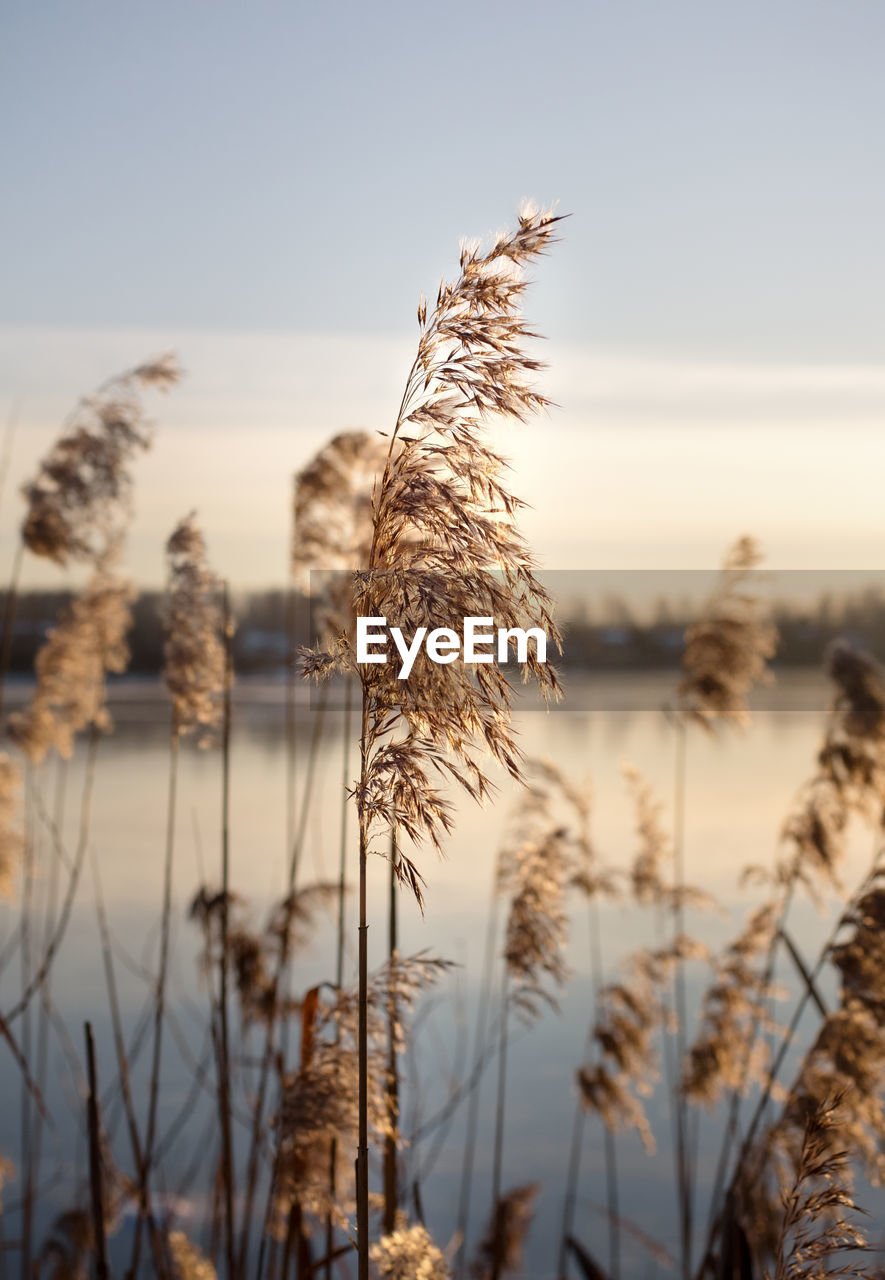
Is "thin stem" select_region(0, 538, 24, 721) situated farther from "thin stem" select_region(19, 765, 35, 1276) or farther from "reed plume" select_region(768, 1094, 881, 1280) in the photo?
"reed plume" select_region(768, 1094, 881, 1280)

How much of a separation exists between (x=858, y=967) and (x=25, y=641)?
139 inches

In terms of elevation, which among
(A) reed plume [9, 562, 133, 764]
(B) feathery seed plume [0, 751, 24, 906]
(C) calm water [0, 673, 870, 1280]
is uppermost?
(A) reed plume [9, 562, 133, 764]

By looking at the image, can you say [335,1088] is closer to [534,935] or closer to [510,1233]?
[534,935]

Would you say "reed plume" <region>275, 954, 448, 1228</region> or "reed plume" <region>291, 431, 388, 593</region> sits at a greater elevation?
"reed plume" <region>291, 431, 388, 593</region>

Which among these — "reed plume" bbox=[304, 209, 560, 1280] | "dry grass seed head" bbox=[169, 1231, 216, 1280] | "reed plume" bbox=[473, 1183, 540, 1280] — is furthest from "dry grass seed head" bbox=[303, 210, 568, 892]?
"reed plume" bbox=[473, 1183, 540, 1280]

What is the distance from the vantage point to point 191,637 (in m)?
2.59

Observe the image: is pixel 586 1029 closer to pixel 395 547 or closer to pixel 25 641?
pixel 25 641

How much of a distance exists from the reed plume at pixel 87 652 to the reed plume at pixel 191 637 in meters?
1.21

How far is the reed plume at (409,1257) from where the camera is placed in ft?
5.20

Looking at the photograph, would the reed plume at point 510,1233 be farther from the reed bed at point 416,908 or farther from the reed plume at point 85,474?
the reed plume at point 85,474

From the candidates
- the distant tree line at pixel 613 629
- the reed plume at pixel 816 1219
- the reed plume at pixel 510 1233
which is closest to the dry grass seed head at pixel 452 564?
the reed plume at pixel 816 1219

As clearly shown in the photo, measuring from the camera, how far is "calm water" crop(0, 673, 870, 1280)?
458cm

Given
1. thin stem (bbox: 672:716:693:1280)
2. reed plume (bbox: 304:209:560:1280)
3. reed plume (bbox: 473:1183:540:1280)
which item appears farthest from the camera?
reed plume (bbox: 473:1183:540:1280)

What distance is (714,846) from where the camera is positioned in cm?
1227
